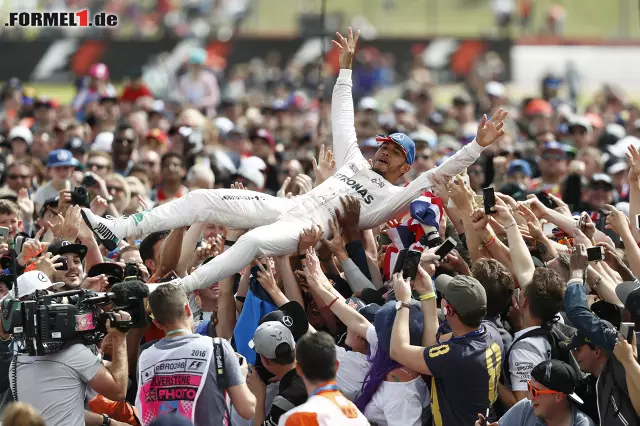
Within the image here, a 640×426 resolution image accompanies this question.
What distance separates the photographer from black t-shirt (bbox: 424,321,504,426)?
6.50 metres

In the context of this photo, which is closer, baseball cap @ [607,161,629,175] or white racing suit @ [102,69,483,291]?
white racing suit @ [102,69,483,291]

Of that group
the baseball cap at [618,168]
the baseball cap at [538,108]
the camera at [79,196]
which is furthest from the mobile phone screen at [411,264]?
the baseball cap at [538,108]

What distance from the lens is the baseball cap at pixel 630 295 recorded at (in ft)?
21.2

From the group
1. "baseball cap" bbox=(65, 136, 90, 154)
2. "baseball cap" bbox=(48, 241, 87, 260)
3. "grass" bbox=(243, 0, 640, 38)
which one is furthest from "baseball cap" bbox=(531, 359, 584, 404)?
"grass" bbox=(243, 0, 640, 38)

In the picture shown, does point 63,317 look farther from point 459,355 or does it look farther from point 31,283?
point 459,355

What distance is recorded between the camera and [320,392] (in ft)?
18.7

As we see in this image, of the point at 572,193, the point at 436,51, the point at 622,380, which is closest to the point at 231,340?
the point at 622,380

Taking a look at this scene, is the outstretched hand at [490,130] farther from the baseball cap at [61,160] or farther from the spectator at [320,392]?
the baseball cap at [61,160]

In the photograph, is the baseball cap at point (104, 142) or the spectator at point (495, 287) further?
the baseball cap at point (104, 142)

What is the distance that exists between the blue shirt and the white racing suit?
2.25 metres

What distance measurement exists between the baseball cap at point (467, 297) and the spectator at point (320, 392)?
101 cm

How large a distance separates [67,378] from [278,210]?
2.51 metres

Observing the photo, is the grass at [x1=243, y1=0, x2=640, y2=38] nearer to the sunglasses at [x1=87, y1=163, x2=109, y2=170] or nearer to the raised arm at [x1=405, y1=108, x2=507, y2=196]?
the sunglasses at [x1=87, y1=163, x2=109, y2=170]

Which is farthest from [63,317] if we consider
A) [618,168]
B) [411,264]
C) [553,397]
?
[618,168]
